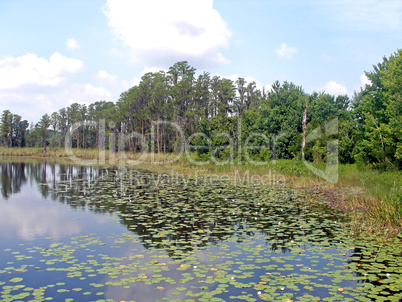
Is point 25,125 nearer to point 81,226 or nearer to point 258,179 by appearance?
point 258,179

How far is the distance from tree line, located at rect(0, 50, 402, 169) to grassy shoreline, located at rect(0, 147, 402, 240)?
146cm

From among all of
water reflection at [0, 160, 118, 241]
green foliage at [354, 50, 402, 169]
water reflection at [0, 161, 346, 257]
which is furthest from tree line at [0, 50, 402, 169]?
water reflection at [0, 160, 118, 241]

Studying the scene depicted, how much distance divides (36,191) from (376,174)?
50.6ft

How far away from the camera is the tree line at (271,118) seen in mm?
15227

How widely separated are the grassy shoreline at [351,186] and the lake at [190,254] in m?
0.63

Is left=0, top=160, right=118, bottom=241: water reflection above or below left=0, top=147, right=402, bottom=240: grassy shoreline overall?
below

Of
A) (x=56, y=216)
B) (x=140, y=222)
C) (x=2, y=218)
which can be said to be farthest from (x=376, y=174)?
(x=2, y=218)

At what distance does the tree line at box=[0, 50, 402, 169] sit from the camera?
1523 centimetres

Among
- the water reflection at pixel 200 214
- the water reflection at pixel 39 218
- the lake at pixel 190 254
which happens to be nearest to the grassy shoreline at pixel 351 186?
the lake at pixel 190 254

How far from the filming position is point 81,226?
888 centimetres

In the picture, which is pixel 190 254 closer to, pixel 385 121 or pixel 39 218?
pixel 39 218

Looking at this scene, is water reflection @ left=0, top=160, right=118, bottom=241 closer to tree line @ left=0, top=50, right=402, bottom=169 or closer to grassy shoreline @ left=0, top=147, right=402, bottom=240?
grassy shoreline @ left=0, top=147, right=402, bottom=240

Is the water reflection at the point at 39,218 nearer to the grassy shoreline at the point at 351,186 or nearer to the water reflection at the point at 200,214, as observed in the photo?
the water reflection at the point at 200,214

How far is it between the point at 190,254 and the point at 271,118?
64.5 feet
